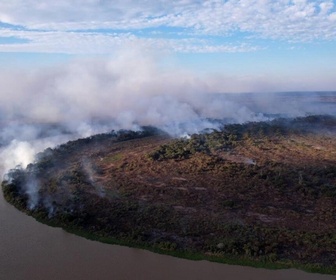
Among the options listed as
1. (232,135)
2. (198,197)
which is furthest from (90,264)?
(232,135)

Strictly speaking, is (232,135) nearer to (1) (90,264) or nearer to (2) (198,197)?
(2) (198,197)

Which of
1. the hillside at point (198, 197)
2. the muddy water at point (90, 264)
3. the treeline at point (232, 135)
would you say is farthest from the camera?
the treeline at point (232, 135)

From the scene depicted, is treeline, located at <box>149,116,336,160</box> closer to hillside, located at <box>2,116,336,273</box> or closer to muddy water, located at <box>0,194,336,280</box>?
hillside, located at <box>2,116,336,273</box>

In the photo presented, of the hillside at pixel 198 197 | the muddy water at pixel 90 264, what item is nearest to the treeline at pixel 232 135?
the hillside at pixel 198 197

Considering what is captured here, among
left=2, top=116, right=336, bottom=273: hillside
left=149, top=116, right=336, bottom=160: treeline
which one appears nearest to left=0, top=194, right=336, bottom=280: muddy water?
left=2, top=116, right=336, bottom=273: hillside

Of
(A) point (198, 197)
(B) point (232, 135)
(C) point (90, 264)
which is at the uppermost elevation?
(B) point (232, 135)

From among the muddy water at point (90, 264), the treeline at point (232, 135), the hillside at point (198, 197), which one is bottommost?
the muddy water at point (90, 264)

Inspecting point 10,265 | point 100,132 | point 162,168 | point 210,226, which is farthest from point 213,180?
point 100,132

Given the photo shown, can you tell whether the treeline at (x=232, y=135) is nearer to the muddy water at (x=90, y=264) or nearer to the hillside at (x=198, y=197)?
the hillside at (x=198, y=197)
